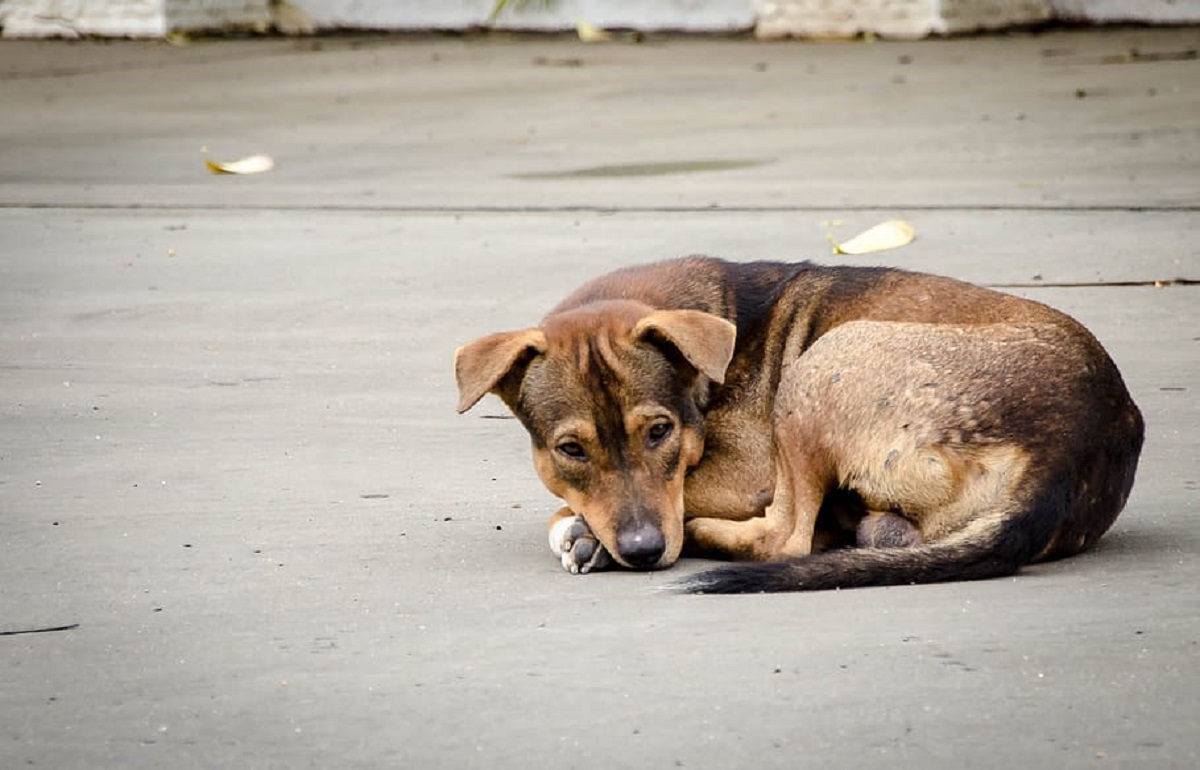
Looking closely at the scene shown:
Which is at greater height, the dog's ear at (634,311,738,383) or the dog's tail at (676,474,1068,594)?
the dog's ear at (634,311,738,383)

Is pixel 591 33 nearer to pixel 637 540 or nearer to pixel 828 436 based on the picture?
pixel 828 436

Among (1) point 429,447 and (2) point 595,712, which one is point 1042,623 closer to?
(2) point 595,712

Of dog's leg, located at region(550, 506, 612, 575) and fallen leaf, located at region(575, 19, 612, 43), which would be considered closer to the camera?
dog's leg, located at region(550, 506, 612, 575)

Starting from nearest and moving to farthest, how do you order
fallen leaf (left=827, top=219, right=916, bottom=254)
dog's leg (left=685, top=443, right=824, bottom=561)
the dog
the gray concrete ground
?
the gray concrete ground → the dog → dog's leg (left=685, top=443, right=824, bottom=561) → fallen leaf (left=827, top=219, right=916, bottom=254)

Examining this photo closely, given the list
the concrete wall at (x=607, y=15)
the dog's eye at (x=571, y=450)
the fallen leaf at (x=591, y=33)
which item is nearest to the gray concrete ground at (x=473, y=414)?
the dog's eye at (x=571, y=450)

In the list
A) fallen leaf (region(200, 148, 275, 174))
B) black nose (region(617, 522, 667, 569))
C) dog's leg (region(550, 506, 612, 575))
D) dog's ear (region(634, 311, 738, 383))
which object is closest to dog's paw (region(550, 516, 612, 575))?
dog's leg (region(550, 506, 612, 575))

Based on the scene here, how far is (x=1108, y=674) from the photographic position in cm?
419

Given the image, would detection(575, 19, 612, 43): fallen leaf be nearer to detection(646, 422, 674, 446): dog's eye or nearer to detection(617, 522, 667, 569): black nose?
detection(646, 422, 674, 446): dog's eye

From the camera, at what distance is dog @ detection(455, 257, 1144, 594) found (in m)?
5.08

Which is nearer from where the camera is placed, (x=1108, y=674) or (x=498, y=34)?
(x=1108, y=674)

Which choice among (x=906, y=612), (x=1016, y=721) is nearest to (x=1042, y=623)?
(x=906, y=612)

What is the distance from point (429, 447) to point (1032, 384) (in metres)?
2.32

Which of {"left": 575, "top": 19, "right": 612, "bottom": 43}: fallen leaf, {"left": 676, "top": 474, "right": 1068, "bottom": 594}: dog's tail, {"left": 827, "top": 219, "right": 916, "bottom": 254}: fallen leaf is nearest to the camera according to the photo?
{"left": 676, "top": 474, "right": 1068, "bottom": 594}: dog's tail

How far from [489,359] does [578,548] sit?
58 centimetres
